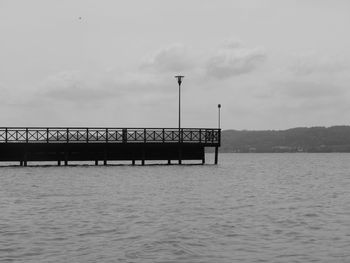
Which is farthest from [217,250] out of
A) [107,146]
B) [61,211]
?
[107,146]

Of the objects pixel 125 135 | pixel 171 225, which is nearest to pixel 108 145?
pixel 125 135

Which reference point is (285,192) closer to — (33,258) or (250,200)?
(250,200)

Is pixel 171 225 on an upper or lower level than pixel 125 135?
lower

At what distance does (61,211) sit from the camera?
22.5m

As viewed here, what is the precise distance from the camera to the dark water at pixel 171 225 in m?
14.7

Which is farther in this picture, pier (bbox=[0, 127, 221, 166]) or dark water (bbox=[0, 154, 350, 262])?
pier (bbox=[0, 127, 221, 166])

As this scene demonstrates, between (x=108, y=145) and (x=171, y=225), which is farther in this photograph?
(x=108, y=145)

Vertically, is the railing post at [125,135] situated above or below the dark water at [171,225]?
above

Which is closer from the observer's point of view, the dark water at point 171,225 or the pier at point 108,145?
the dark water at point 171,225

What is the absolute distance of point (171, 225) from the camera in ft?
62.2

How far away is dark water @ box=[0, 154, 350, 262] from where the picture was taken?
14.7 metres

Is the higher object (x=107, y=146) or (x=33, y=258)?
(x=107, y=146)

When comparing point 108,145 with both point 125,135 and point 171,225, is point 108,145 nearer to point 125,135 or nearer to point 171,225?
point 125,135

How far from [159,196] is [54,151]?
80.6ft
